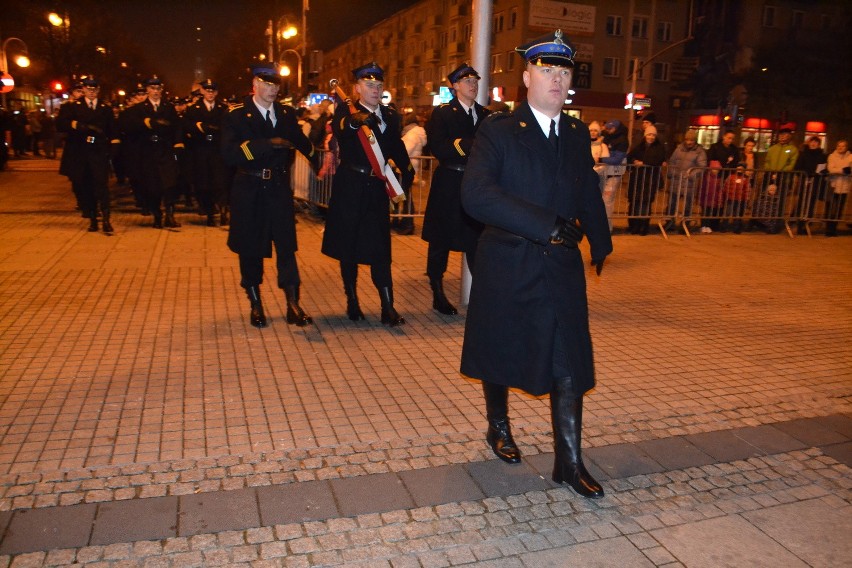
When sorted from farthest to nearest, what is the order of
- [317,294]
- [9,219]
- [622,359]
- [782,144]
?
[782,144] < [9,219] < [317,294] < [622,359]

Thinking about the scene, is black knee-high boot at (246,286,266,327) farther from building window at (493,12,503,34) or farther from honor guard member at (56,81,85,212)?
building window at (493,12,503,34)

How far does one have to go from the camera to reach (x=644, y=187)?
13.4m

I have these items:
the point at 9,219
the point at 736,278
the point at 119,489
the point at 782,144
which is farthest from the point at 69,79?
the point at 119,489

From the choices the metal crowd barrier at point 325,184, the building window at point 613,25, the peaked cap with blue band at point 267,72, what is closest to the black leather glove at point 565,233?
the peaked cap with blue band at point 267,72

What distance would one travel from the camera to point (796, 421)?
487cm

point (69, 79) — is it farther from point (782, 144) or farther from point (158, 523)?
point (158, 523)

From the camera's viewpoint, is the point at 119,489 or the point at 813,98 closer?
the point at 119,489

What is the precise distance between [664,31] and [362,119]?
50209mm

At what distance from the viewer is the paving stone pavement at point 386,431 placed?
330 cm

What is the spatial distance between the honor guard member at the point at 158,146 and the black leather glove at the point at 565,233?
9.22m

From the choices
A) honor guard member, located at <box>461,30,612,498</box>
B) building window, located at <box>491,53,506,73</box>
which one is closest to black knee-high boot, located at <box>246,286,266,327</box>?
honor guard member, located at <box>461,30,612,498</box>

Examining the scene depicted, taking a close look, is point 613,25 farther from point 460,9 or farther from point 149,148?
point 149,148

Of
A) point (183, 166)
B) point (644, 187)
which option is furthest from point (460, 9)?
point (183, 166)

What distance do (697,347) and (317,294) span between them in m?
3.73
